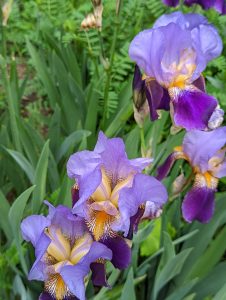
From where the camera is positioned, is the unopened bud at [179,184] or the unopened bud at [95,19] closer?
the unopened bud at [179,184]

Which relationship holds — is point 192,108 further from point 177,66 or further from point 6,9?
point 6,9

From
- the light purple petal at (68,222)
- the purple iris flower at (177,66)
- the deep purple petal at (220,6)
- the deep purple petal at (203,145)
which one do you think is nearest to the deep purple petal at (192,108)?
the purple iris flower at (177,66)

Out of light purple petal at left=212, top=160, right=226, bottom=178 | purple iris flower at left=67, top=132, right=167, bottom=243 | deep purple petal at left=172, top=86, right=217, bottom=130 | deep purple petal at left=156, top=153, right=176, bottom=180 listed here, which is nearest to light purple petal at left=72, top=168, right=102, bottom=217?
purple iris flower at left=67, top=132, right=167, bottom=243

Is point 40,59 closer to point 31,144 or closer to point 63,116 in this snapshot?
point 63,116

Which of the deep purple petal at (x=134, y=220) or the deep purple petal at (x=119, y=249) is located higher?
the deep purple petal at (x=134, y=220)

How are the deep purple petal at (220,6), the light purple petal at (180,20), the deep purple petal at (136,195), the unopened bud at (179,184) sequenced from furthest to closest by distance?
the deep purple petal at (220,6), the unopened bud at (179,184), the light purple petal at (180,20), the deep purple petal at (136,195)

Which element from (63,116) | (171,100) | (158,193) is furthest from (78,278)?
(63,116)

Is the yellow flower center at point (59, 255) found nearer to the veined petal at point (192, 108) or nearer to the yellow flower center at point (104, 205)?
the yellow flower center at point (104, 205)

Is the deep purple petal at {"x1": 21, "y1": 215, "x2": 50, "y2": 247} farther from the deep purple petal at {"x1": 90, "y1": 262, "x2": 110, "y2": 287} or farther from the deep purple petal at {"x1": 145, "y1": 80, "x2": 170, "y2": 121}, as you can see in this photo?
the deep purple petal at {"x1": 145, "y1": 80, "x2": 170, "y2": 121}
